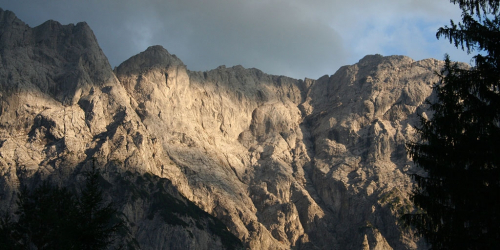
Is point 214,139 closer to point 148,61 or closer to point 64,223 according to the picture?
point 148,61

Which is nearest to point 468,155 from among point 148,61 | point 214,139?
point 214,139

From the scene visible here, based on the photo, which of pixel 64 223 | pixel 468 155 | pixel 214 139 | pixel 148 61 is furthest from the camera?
pixel 148 61

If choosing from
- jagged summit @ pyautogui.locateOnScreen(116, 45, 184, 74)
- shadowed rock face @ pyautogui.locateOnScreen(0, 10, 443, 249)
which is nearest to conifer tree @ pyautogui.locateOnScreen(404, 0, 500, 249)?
shadowed rock face @ pyautogui.locateOnScreen(0, 10, 443, 249)

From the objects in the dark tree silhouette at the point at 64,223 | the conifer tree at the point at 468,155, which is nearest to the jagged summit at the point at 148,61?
the dark tree silhouette at the point at 64,223


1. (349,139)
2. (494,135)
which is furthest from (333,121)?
(494,135)

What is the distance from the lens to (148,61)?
171625 mm

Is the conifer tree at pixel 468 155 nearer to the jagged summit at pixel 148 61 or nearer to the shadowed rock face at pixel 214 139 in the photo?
the shadowed rock face at pixel 214 139

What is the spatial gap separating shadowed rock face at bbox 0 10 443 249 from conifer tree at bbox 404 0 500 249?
99925mm

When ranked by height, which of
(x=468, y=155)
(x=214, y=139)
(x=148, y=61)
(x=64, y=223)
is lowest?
(x=64, y=223)

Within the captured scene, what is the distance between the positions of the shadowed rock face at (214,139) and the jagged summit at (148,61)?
1.75 ft

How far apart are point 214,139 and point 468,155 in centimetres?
14211

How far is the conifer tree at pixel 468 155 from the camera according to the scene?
23125 mm

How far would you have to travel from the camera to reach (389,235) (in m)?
135

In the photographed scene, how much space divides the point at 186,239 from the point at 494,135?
104 metres
